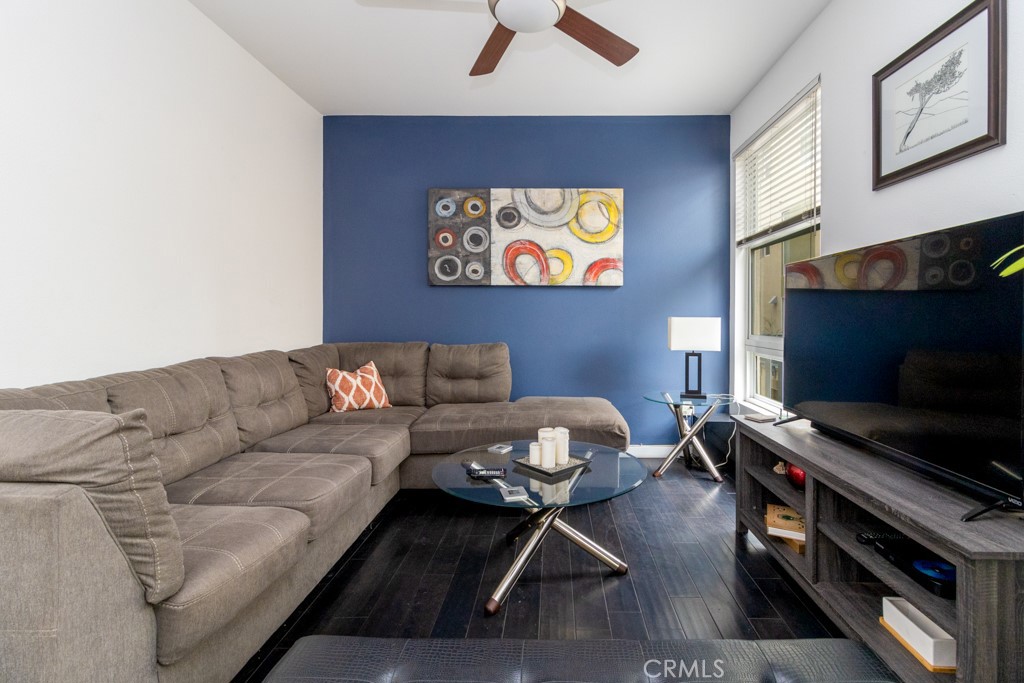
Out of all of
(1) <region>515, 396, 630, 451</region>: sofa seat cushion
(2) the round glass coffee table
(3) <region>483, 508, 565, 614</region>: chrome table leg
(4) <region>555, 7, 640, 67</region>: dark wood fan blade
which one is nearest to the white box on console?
(2) the round glass coffee table

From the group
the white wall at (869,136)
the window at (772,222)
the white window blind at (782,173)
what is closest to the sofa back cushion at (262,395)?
the window at (772,222)

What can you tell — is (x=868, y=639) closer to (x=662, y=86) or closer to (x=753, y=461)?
(x=753, y=461)

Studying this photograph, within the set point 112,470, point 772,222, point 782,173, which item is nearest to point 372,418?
point 112,470

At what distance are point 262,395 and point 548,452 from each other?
1640 millimetres

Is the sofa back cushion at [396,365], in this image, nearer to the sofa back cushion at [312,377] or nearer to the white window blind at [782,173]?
the sofa back cushion at [312,377]

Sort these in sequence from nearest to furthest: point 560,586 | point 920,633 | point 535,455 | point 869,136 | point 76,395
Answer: point 920,633 → point 76,395 → point 560,586 → point 535,455 → point 869,136

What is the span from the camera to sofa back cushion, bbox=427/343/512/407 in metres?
3.71

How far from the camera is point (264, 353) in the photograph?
2.96 metres

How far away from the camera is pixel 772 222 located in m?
3.39

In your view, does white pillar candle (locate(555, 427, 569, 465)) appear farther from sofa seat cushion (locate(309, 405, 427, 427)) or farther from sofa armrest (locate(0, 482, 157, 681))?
sofa armrest (locate(0, 482, 157, 681))

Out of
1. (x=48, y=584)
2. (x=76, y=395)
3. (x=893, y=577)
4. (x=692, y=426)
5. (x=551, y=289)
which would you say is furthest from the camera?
(x=551, y=289)

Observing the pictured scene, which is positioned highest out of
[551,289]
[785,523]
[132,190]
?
[132,190]

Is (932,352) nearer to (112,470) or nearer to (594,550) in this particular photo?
(594,550)

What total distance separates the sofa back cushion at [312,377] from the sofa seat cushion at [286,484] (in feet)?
3.03
